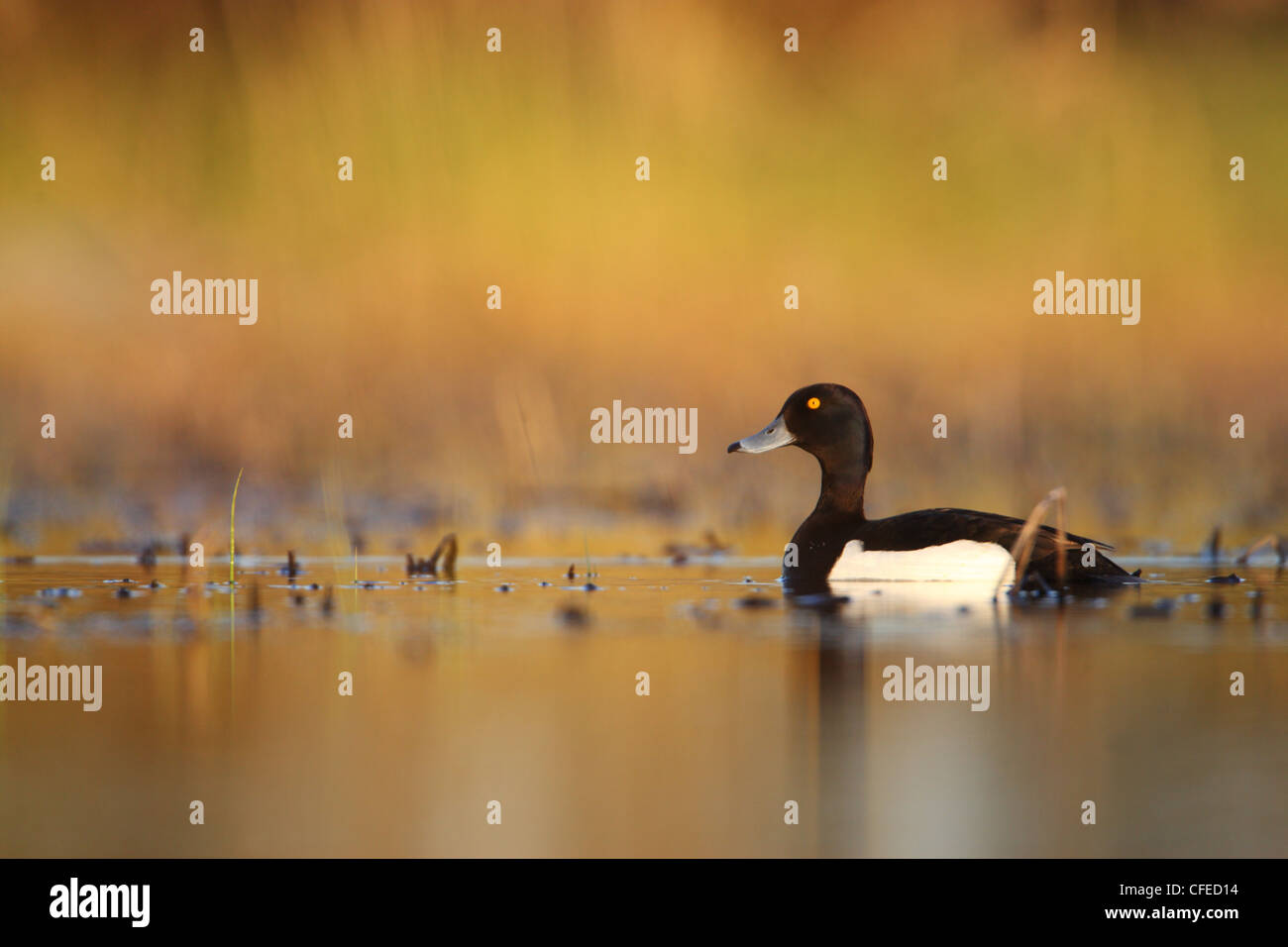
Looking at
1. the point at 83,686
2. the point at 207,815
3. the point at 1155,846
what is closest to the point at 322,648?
the point at 83,686

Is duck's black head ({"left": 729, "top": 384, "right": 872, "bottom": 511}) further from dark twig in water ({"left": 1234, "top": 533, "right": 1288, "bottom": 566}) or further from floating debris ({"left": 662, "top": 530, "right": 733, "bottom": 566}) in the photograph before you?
dark twig in water ({"left": 1234, "top": 533, "right": 1288, "bottom": 566})

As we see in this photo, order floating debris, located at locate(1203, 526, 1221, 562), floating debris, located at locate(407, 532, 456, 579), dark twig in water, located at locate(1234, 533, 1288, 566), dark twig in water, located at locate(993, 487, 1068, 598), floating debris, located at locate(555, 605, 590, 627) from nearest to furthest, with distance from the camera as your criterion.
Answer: floating debris, located at locate(555, 605, 590, 627) → dark twig in water, located at locate(993, 487, 1068, 598) → floating debris, located at locate(407, 532, 456, 579) → dark twig in water, located at locate(1234, 533, 1288, 566) → floating debris, located at locate(1203, 526, 1221, 562)

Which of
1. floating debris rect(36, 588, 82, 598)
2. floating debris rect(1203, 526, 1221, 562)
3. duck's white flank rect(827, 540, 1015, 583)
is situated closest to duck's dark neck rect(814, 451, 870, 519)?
duck's white flank rect(827, 540, 1015, 583)

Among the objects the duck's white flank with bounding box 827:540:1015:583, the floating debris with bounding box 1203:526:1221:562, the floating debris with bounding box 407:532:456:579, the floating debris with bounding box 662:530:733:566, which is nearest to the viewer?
the duck's white flank with bounding box 827:540:1015:583

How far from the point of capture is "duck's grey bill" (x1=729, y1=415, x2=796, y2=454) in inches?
405

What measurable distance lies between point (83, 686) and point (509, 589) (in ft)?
12.1

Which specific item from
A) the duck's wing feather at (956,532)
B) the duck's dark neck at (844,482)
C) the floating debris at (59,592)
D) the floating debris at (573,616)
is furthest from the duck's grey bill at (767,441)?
the floating debris at (59,592)

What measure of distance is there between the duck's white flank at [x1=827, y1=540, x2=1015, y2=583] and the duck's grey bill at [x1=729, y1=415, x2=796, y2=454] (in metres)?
1.01

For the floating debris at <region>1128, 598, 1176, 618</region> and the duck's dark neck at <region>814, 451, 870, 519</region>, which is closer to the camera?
the floating debris at <region>1128, 598, 1176, 618</region>

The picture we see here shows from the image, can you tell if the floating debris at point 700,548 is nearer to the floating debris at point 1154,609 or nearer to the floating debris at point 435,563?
the floating debris at point 435,563

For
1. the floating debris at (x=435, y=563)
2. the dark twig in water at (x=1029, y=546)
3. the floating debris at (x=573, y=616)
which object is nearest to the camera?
the floating debris at (x=573, y=616)

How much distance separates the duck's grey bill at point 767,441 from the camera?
10281mm

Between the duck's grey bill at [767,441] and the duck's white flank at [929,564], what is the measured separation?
1.01 m

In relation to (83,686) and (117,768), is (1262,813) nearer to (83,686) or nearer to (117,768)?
(117,768)
